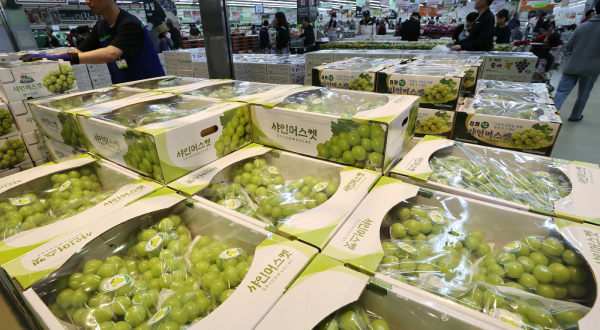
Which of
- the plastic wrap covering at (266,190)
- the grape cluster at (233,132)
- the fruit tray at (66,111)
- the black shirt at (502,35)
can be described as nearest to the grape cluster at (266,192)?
the plastic wrap covering at (266,190)

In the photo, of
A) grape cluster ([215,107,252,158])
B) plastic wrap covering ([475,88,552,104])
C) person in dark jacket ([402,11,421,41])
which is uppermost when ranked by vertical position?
person in dark jacket ([402,11,421,41])

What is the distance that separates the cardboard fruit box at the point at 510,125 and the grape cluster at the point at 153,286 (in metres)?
1.82

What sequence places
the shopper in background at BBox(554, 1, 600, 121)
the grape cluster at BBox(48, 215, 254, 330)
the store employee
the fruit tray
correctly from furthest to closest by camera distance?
the shopper in background at BBox(554, 1, 600, 121)
the store employee
the fruit tray
the grape cluster at BBox(48, 215, 254, 330)

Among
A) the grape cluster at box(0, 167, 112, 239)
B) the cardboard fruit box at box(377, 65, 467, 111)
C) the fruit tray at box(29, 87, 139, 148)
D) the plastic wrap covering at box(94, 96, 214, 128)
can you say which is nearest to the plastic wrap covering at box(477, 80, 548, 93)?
the cardboard fruit box at box(377, 65, 467, 111)

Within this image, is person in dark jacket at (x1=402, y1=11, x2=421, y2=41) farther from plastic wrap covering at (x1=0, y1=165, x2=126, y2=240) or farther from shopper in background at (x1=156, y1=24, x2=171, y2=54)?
plastic wrap covering at (x1=0, y1=165, x2=126, y2=240)

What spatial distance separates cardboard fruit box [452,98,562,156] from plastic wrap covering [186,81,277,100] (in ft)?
4.53

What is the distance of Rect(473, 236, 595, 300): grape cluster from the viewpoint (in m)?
0.85

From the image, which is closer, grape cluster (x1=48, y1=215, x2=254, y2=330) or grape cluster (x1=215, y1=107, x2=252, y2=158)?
grape cluster (x1=48, y1=215, x2=254, y2=330)

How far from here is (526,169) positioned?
1.38 meters

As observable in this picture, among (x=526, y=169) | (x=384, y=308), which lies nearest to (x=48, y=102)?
(x=384, y=308)

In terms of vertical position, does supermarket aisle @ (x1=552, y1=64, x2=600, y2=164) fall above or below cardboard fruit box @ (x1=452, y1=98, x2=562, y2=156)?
below

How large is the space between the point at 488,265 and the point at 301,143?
89cm

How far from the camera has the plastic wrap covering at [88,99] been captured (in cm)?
167

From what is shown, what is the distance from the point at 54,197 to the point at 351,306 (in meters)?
1.40
